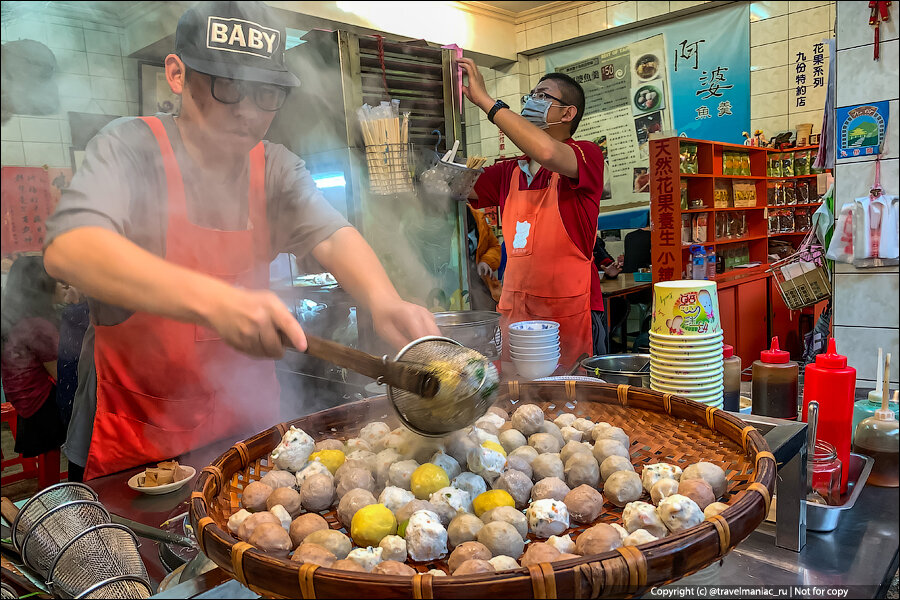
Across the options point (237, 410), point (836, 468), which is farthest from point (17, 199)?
point (836, 468)

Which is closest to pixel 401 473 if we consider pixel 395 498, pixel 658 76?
pixel 395 498

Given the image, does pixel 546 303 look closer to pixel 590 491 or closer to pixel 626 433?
pixel 626 433

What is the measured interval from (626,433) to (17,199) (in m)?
1.27

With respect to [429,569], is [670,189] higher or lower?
higher

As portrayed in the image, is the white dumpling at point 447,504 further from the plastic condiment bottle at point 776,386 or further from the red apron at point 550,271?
the red apron at point 550,271

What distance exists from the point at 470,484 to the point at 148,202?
99 centimetres

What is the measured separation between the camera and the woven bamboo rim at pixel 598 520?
0.58m

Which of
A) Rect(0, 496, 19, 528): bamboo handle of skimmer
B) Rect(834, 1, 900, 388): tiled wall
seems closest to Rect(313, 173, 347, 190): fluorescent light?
Rect(0, 496, 19, 528): bamboo handle of skimmer

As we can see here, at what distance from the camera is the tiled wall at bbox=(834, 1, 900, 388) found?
2.07 m

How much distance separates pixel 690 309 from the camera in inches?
48.8

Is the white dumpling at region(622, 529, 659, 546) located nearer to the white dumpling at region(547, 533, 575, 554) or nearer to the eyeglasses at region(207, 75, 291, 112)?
the white dumpling at region(547, 533, 575, 554)

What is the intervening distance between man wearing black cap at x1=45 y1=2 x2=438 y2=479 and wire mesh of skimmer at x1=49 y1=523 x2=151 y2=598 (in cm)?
35

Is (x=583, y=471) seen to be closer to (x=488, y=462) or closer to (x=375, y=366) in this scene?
(x=488, y=462)

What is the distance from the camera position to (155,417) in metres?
1.53
